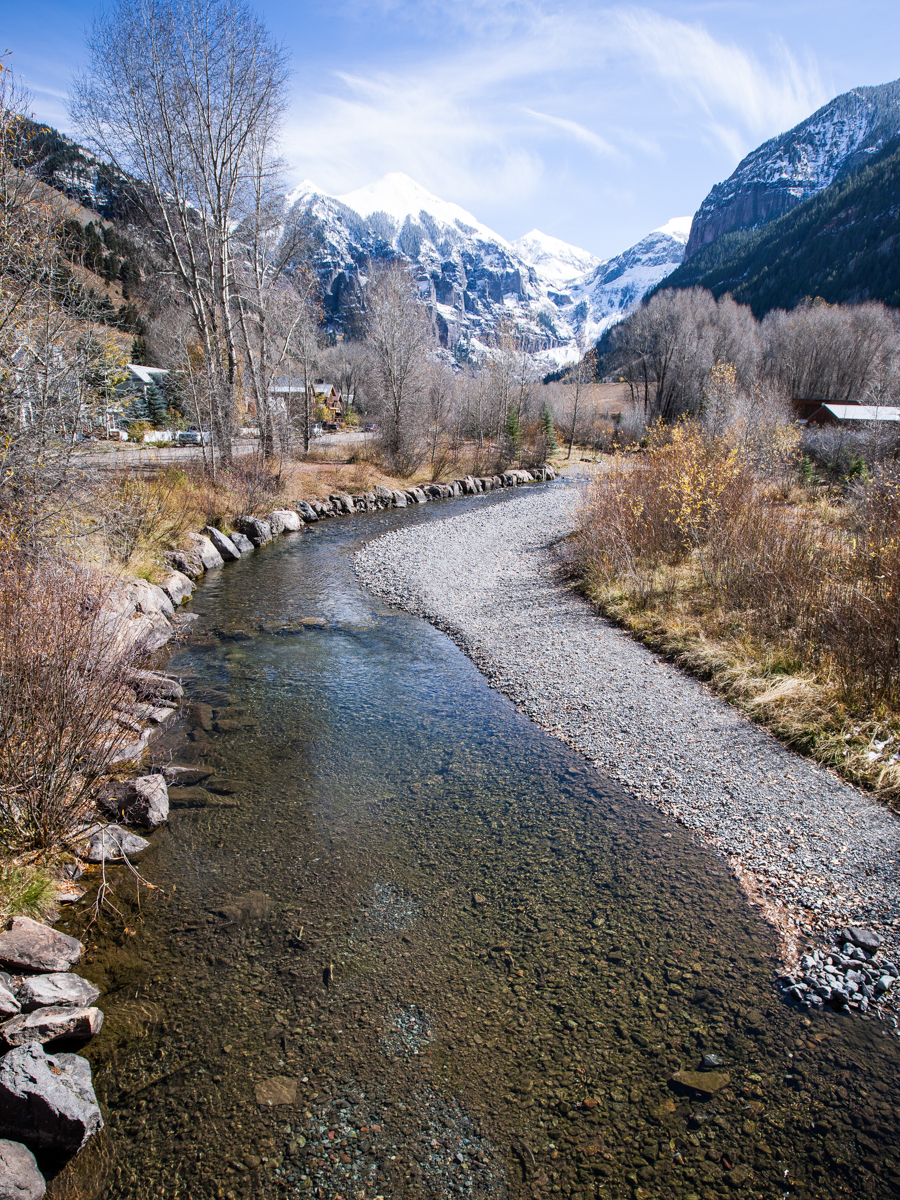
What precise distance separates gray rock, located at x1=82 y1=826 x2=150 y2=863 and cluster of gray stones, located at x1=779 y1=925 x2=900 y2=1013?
515 centimetres

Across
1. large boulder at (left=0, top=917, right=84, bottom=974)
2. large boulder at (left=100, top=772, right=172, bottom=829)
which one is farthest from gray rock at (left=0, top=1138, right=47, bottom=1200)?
large boulder at (left=100, top=772, right=172, bottom=829)

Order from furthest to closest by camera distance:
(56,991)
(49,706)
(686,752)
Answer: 1. (686,752)
2. (49,706)
3. (56,991)

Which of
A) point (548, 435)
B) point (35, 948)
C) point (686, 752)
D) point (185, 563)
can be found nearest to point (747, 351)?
point (548, 435)

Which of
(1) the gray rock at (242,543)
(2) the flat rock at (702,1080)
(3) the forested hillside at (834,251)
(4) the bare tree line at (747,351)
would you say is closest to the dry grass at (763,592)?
(2) the flat rock at (702,1080)

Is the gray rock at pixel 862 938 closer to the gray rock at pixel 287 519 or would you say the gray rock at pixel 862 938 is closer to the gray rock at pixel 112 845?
the gray rock at pixel 112 845

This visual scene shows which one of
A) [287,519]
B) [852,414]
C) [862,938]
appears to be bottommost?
[862,938]

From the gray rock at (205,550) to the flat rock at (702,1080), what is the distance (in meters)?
14.2

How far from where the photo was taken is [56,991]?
12.8 feet

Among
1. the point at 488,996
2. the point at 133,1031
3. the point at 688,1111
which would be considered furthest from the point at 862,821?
the point at 133,1031

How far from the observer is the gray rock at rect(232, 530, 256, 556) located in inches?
679

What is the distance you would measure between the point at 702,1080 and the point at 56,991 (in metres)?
3.91

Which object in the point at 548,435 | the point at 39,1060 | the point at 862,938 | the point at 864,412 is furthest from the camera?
the point at 548,435

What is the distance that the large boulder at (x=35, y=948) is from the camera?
400 cm

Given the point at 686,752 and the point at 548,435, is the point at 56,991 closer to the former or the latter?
the point at 686,752
